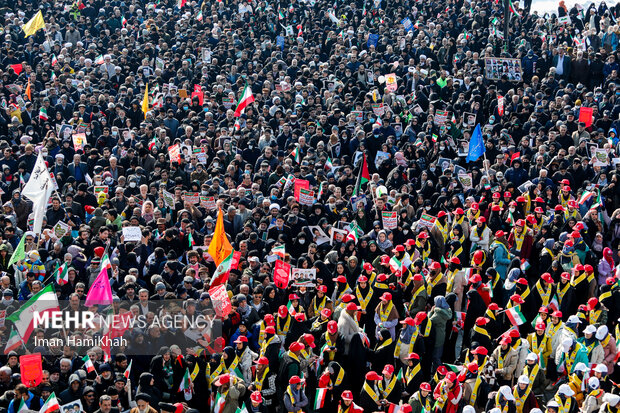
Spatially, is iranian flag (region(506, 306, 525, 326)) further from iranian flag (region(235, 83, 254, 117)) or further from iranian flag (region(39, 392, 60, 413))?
iranian flag (region(235, 83, 254, 117))

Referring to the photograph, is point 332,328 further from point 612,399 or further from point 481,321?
point 612,399

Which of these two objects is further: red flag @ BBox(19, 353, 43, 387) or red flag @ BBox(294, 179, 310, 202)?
red flag @ BBox(294, 179, 310, 202)

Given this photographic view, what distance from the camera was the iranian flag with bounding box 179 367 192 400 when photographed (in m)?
12.4

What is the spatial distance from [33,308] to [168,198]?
4048mm

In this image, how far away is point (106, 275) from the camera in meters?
13.5

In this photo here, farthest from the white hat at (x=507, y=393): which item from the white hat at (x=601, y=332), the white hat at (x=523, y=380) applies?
the white hat at (x=601, y=332)

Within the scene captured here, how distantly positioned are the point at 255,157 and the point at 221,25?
9846 mm

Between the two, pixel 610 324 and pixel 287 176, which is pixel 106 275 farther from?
pixel 610 324

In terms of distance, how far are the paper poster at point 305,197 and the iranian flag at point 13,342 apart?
5877 mm

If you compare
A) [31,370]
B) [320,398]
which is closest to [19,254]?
[31,370]

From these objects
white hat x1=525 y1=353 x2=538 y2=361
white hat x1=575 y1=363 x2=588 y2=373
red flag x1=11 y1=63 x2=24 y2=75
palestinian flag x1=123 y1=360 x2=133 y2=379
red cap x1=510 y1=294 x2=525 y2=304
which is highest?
red flag x1=11 y1=63 x2=24 y2=75

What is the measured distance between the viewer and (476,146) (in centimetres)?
1920

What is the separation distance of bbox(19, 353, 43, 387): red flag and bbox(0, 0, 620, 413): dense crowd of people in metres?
0.08

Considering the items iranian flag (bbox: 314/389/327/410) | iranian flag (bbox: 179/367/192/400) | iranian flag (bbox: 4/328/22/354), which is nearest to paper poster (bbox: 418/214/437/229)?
iranian flag (bbox: 314/389/327/410)
